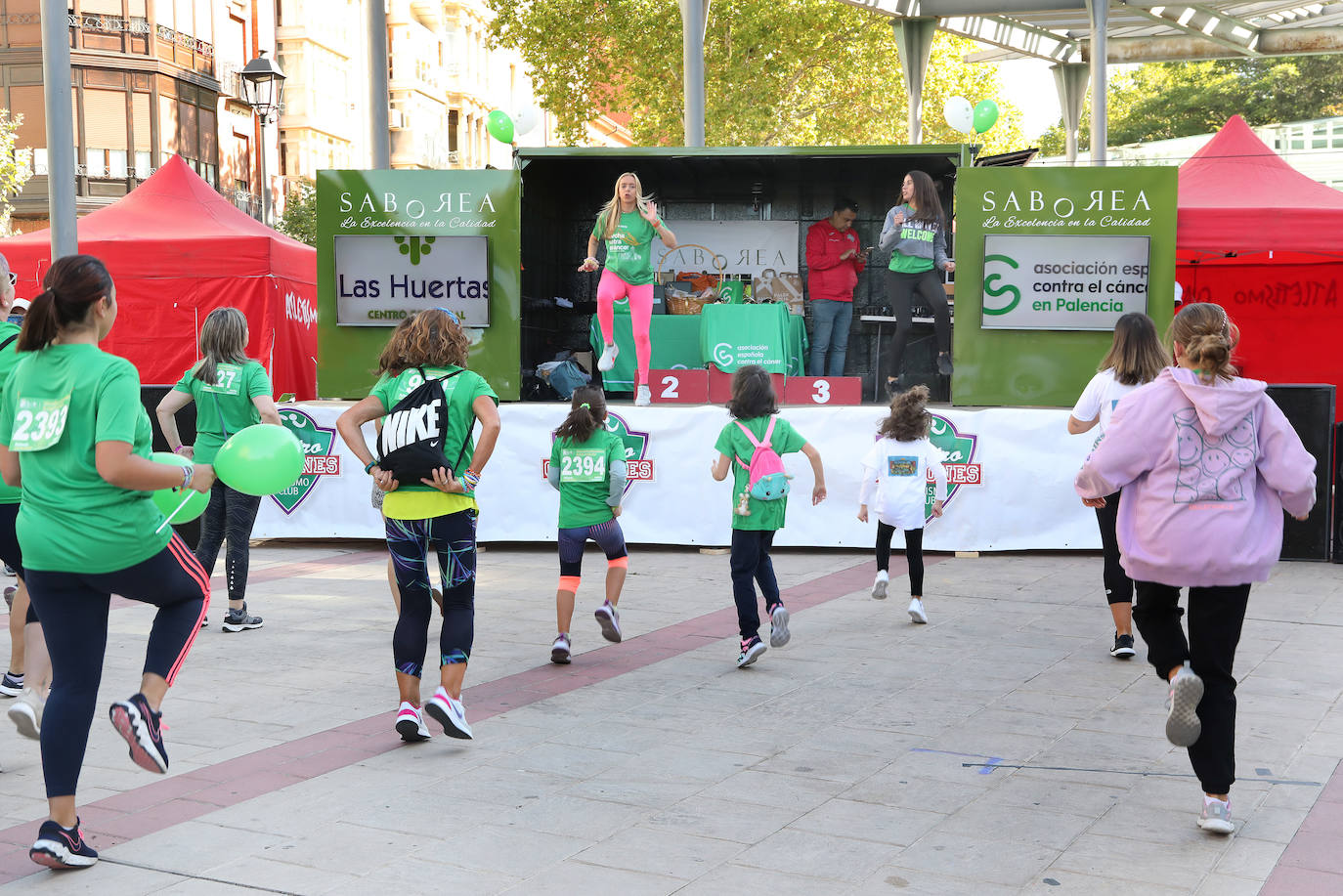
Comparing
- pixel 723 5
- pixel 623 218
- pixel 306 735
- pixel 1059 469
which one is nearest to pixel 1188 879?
pixel 306 735

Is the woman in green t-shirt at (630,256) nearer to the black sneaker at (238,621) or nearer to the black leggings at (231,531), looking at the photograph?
the black leggings at (231,531)

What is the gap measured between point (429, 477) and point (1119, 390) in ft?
11.8

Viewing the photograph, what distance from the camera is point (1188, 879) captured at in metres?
3.86

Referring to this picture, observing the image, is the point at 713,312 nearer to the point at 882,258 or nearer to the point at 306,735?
the point at 882,258

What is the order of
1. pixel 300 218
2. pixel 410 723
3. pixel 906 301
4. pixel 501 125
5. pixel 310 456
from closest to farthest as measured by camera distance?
pixel 410 723 < pixel 310 456 < pixel 906 301 < pixel 501 125 < pixel 300 218

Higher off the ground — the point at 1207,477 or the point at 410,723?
the point at 1207,477

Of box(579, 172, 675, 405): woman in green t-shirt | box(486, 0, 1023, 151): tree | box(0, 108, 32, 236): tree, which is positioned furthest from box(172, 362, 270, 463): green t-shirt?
box(0, 108, 32, 236): tree

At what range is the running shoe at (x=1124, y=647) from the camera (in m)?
6.99

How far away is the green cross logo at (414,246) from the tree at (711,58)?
54.4 ft

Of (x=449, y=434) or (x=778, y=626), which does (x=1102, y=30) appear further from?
(x=449, y=434)

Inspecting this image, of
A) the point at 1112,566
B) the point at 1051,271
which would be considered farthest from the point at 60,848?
the point at 1051,271

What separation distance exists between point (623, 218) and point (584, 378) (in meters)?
2.39

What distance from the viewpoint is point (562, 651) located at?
6.86 m

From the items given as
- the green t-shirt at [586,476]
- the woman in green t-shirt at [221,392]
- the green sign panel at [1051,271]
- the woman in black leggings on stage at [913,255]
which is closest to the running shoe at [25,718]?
the woman in green t-shirt at [221,392]
